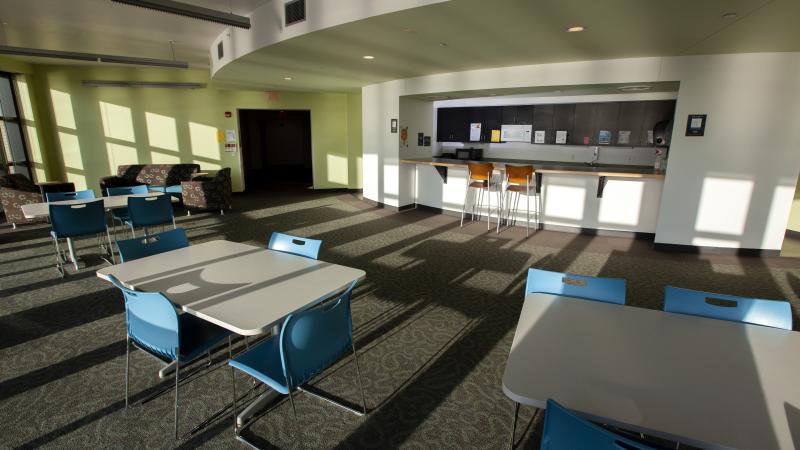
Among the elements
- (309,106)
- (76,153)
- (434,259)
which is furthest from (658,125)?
(76,153)

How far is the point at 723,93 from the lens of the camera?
5020 millimetres

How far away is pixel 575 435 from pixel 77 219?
17.7ft

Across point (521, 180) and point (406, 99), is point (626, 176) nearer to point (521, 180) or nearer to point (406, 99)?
point (521, 180)

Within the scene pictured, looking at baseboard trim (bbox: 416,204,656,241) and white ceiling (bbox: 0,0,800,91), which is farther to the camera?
baseboard trim (bbox: 416,204,656,241)

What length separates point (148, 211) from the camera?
16.2 ft

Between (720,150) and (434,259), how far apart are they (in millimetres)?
4064

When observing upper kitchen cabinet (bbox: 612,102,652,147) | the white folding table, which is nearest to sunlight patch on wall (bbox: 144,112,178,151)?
the white folding table

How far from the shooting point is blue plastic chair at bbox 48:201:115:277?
4.31 m

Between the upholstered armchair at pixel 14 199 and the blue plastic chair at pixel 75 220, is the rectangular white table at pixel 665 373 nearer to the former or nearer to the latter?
the blue plastic chair at pixel 75 220

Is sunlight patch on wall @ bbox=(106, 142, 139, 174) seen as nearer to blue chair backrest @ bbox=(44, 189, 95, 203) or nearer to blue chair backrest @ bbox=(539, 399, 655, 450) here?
blue chair backrest @ bbox=(44, 189, 95, 203)

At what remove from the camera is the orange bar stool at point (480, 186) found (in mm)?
6643

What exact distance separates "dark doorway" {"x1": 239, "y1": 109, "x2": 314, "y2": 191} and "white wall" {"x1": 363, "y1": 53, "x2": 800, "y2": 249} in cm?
1057

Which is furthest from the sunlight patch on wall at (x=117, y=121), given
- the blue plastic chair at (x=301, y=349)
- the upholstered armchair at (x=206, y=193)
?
the blue plastic chair at (x=301, y=349)

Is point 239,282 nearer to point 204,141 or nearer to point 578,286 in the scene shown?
point 578,286
